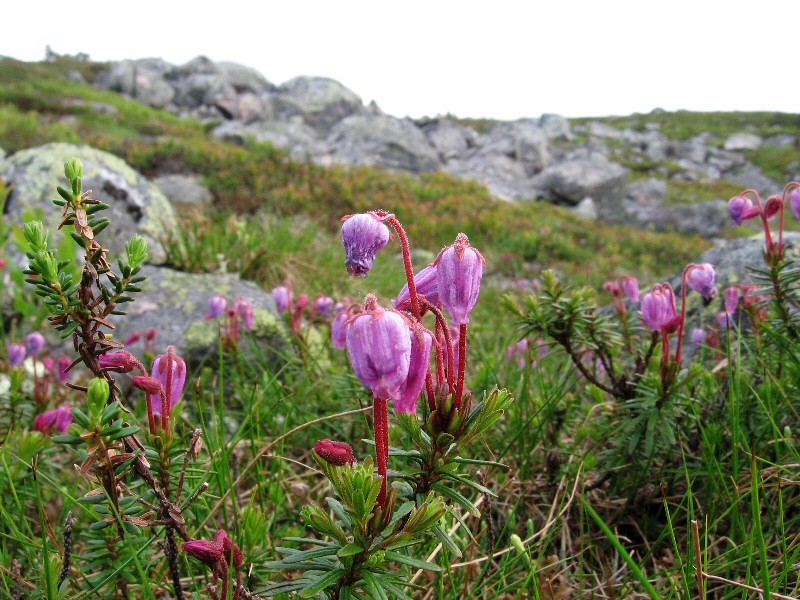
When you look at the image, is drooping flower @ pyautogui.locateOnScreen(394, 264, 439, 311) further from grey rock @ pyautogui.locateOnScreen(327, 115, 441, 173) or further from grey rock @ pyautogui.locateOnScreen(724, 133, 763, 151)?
grey rock @ pyautogui.locateOnScreen(724, 133, 763, 151)

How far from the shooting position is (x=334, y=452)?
2.76 ft

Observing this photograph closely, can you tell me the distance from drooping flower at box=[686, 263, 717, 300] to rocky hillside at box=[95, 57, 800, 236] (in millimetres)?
14940

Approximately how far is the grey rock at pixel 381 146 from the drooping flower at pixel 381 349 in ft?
66.6

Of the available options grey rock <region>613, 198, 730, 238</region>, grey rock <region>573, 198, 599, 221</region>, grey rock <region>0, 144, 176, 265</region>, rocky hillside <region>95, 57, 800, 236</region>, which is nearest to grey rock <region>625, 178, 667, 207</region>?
rocky hillside <region>95, 57, 800, 236</region>

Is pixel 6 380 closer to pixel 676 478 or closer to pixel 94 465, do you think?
pixel 94 465

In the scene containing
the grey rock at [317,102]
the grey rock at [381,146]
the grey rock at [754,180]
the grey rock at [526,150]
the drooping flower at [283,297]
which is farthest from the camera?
the grey rock at [317,102]

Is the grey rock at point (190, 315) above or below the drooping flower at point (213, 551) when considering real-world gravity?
below

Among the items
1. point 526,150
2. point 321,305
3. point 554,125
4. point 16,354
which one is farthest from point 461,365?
point 554,125

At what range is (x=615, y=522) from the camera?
1.83 metres

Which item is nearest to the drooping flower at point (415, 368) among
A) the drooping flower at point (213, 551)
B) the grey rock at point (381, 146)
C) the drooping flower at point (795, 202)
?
the drooping flower at point (213, 551)

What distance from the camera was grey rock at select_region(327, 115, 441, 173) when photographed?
21.9 metres

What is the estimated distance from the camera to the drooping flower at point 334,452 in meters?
0.84

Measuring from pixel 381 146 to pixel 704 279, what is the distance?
21737 mm

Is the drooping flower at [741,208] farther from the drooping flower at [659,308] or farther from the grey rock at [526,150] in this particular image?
the grey rock at [526,150]
